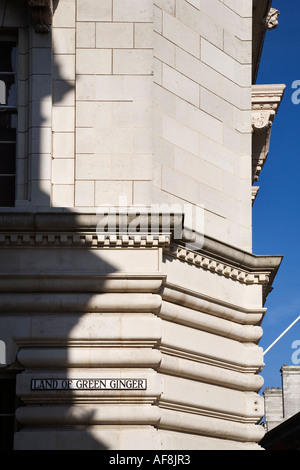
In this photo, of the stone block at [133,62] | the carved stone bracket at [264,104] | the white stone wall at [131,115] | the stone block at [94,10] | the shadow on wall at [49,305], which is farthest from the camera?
the carved stone bracket at [264,104]

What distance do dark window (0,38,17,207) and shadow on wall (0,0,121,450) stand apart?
0.76 meters

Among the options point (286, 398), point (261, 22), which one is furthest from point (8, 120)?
point (286, 398)

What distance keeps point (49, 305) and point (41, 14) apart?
184 inches

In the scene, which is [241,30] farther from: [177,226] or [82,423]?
[82,423]

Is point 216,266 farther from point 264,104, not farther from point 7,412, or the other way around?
point 264,104

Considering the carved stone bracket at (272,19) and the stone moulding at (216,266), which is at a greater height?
the carved stone bracket at (272,19)

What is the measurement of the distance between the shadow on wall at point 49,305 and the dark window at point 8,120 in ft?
2.50

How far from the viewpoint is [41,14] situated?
1762cm

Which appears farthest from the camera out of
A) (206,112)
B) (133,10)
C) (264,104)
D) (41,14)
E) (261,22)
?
(261,22)

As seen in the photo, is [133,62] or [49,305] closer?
[49,305]

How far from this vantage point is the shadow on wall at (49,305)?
15.9 metres

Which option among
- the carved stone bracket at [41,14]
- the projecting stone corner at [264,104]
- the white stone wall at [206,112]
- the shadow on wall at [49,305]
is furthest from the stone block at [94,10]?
the projecting stone corner at [264,104]

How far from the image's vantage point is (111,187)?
682 inches

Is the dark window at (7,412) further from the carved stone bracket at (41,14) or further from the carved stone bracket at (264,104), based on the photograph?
the carved stone bracket at (264,104)
